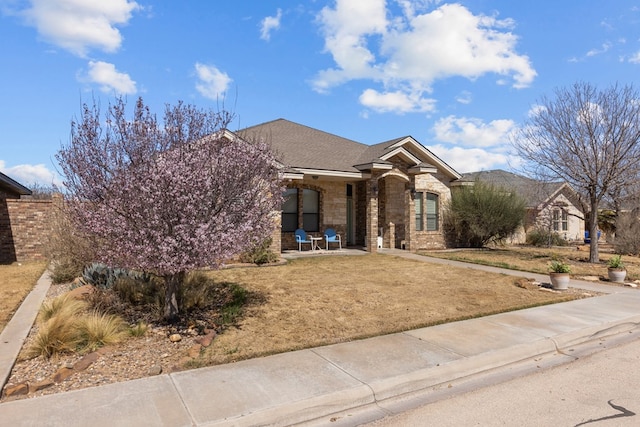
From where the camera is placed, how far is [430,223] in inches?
802

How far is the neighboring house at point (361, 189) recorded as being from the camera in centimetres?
1697

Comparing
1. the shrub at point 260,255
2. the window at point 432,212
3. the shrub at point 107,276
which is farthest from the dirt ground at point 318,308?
the window at point 432,212

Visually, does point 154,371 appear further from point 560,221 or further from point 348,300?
point 560,221

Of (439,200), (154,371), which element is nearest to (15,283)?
(154,371)

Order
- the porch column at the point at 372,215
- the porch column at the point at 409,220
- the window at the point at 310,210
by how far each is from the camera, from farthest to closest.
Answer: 1. the porch column at the point at 409,220
2. the window at the point at 310,210
3. the porch column at the point at 372,215

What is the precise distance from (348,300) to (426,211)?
41.0 feet

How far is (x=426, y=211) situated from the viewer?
2002 centimetres

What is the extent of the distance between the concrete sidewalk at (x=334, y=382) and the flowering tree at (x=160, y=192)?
1641mm

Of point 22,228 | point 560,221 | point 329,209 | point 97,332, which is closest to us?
point 97,332

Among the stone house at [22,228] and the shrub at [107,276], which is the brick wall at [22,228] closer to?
the stone house at [22,228]

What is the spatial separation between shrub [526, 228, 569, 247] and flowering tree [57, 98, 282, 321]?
78.5 feet

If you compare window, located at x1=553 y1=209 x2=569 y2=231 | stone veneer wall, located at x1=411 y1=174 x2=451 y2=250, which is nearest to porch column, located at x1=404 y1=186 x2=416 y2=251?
stone veneer wall, located at x1=411 y1=174 x2=451 y2=250

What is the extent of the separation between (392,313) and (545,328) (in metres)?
2.53

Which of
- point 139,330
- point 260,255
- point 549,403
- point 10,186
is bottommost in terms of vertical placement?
point 549,403
